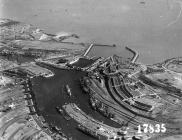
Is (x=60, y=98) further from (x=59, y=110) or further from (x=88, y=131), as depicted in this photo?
(x=88, y=131)

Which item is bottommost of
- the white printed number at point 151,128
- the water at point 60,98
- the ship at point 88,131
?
Result: the water at point 60,98

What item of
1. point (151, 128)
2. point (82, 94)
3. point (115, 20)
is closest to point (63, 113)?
point (82, 94)

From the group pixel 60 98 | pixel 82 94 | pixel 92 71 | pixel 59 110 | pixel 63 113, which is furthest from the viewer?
pixel 92 71

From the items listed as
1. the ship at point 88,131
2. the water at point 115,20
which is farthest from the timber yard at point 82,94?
the water at point 115,20

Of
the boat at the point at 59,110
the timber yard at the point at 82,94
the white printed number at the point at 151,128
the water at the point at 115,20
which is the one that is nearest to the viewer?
the white printed number at the point at 151,128

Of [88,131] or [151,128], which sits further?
[151,128]

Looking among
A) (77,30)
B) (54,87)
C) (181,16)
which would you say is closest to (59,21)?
(77,30)

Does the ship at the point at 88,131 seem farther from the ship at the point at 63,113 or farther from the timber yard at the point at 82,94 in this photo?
the ship at the point at 63,113

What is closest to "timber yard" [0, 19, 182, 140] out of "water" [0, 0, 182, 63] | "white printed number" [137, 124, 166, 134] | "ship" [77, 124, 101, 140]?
"ship" [77, 124, 101, 140]
